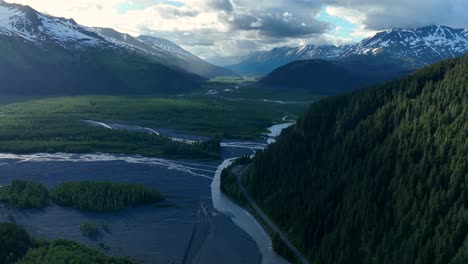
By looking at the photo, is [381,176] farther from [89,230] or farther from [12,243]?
[12,243]

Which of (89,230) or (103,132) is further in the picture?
(103,132)

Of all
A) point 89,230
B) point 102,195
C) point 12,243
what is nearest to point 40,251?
point 12,243

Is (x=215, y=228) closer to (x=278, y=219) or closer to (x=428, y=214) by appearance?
(x=278, y=219)

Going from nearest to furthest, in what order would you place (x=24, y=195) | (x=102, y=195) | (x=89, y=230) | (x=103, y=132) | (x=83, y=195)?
(x=89, y=230) → (x=24, y=195) → (x=83, y=195) → (x=102, y=195) → (x=103, y=132)

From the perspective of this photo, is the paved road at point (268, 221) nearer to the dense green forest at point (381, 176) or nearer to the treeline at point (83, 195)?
the dense green forest at point (381, 176)

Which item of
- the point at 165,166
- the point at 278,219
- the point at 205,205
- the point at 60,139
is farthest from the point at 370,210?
the point at 60,139

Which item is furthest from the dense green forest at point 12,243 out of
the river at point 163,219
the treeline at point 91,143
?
the treeline at point 91,143
